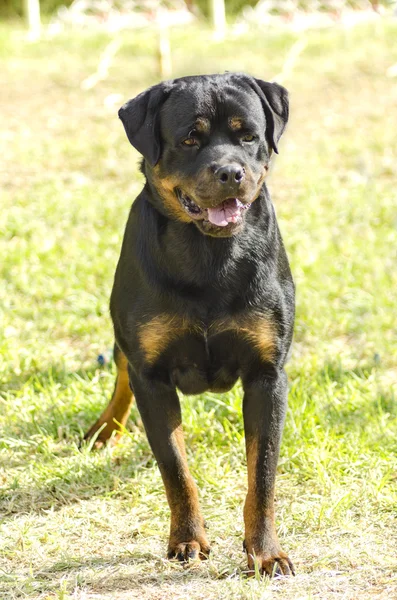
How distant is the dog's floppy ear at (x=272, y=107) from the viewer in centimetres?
363

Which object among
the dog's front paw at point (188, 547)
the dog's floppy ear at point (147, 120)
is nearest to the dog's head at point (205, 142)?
the dog's floppy ear at point (147, 120)

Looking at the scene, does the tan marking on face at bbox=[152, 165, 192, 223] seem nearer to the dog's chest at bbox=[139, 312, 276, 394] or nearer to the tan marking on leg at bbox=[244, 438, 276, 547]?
the dog's chest at bbox=[139, 312, 276, 394]

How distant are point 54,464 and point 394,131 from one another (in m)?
6.68

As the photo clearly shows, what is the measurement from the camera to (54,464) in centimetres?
435

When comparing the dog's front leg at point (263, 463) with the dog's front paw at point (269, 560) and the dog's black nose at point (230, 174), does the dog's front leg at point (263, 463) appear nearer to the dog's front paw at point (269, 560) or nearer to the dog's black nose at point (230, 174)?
the dog's front paw at point (269, 560)

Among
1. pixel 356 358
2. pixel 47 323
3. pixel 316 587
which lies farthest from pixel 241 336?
pixel 47 323

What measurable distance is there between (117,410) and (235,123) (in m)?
1.63

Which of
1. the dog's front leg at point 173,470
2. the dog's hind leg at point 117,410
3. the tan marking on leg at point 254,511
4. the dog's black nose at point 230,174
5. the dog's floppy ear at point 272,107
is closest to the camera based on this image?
the dog's black nose at point 230,174

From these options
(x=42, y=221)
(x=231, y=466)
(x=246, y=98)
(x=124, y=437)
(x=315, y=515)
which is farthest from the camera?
(x=42, y=221)

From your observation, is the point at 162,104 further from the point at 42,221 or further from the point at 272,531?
the point at 42,221

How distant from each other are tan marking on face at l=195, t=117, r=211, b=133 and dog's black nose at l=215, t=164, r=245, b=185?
0.79 ft

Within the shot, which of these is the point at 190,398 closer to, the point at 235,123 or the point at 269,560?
the point at 269,560

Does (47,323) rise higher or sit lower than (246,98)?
lower

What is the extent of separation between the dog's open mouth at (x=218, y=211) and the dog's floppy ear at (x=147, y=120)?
195 mm
